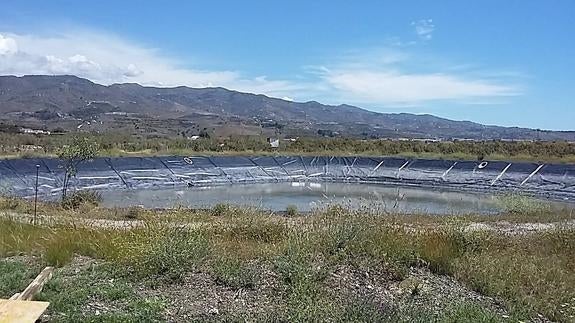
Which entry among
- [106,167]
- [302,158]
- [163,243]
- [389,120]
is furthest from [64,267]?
[389,120]

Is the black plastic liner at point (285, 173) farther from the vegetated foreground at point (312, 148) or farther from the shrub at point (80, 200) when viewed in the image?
the shrub at point (80, 200)

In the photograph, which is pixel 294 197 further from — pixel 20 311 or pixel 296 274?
pixel 20 311

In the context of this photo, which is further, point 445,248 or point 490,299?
point 445,248

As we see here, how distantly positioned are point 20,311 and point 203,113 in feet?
449

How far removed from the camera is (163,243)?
7184 mm

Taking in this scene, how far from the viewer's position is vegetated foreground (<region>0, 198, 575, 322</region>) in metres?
5.79

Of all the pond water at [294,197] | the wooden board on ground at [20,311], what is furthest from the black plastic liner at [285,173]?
the wooden board on ground at [20,311]

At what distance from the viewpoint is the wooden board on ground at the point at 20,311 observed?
4754 millimetres

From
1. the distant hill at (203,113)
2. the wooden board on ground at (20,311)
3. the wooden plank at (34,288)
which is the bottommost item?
the wooden plank at (34,288)

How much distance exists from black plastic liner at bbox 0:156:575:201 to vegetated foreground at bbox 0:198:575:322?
19.6 metres

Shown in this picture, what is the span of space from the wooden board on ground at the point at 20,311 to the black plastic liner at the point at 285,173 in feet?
72.2

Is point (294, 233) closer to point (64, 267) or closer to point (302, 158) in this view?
point (64, 267)

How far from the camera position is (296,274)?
680cm

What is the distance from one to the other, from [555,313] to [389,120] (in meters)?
175
